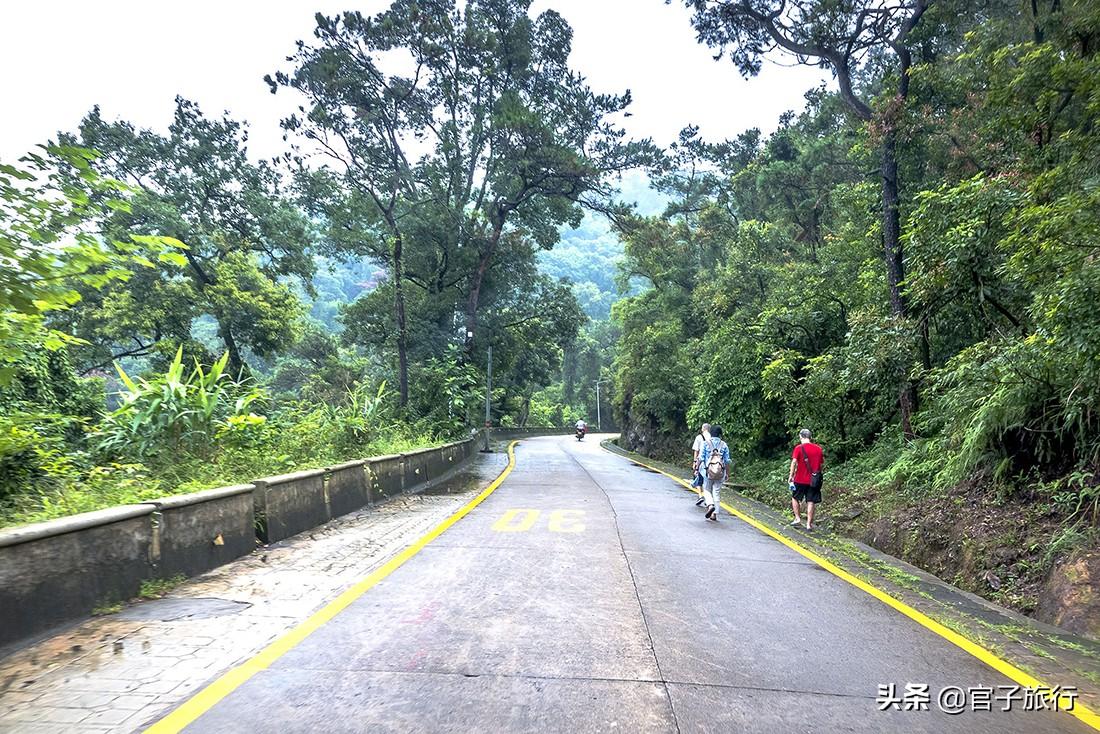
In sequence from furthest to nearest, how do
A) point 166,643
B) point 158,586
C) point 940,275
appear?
point 940,275 < point 158,586 < point 166,643

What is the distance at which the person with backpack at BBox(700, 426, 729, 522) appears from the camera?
10883 mm

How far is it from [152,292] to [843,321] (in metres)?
26.0

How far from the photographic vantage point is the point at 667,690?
12.4 ft

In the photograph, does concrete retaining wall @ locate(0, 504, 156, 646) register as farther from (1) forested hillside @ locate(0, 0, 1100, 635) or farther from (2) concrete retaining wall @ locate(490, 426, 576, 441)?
(2) concrete retaining wall @ locate(490, 426, 576, 441)

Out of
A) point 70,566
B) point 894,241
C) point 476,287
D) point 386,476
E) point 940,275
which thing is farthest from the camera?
point 476,287

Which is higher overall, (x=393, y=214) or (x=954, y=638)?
(x=393, y=214)

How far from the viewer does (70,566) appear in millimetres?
4723

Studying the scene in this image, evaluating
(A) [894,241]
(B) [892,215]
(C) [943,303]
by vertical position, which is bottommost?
(C) [943,303]

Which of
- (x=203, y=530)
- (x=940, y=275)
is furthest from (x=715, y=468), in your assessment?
(x=203, y=530)

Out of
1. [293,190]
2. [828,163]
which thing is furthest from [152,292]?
[828,163]

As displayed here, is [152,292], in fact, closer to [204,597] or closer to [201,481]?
[201,481]

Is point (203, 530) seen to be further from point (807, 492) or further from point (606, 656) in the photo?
point (807, 492)

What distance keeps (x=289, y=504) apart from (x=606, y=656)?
18.2 feet

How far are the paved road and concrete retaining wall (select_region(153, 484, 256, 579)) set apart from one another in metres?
1.89
